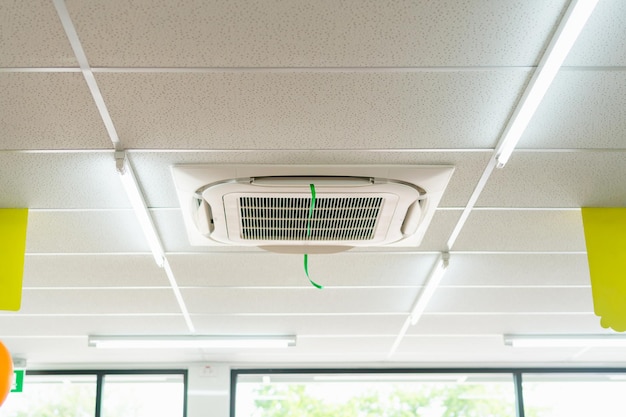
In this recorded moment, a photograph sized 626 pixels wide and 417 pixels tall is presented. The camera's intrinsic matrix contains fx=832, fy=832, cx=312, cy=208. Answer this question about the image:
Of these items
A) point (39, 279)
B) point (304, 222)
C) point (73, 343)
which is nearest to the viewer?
point (304, 222)

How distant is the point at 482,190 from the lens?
337 centimetres

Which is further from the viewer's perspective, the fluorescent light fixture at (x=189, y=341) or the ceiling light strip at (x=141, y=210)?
the fluorescent light fixture at (x=189, y=341)

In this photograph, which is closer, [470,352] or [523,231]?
[523,231]

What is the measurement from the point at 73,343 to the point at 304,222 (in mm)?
3153

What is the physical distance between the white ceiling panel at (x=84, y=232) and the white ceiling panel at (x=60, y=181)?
10 centimetres

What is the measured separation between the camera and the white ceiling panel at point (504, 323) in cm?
519

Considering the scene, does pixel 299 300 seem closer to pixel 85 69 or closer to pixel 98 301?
pixel 98 301

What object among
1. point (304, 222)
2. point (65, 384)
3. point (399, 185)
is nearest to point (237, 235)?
point (304, 222)

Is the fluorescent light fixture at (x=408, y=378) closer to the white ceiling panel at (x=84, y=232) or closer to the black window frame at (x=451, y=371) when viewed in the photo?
the black window frame at (x=451, y=371)

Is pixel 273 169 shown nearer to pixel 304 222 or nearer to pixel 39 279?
pixel 304 222

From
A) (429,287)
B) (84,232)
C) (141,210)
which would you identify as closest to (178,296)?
(84,232)

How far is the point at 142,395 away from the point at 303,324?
1.70m

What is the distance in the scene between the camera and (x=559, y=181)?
327cm

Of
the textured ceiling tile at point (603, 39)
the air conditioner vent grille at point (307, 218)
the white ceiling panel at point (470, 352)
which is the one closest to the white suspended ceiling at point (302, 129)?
the textured ceiling tile at point (603, 39)
